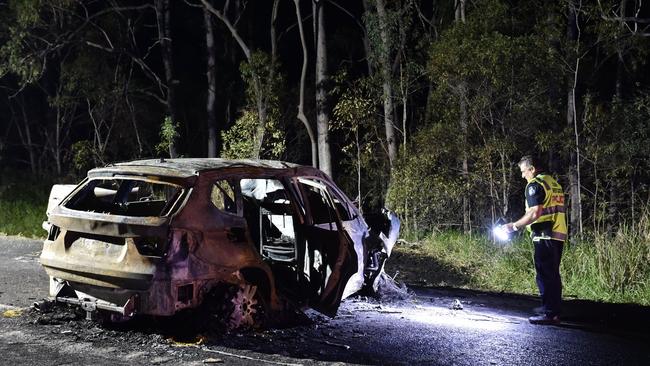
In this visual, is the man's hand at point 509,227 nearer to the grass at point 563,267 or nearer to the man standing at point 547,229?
the man standing at point 547,229

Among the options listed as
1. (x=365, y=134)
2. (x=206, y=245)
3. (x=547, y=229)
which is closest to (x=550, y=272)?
(x=547, y=229)

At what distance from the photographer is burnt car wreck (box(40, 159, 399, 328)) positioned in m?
5.39

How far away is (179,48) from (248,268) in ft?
84.0

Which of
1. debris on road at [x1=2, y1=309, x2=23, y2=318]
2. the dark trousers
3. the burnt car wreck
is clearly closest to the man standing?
the dark trousers

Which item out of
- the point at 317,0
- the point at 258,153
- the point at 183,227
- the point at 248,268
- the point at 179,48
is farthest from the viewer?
the point at 179,48

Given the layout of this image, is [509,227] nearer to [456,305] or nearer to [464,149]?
[456,305]

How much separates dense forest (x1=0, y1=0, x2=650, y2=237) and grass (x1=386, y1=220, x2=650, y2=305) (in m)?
1.05

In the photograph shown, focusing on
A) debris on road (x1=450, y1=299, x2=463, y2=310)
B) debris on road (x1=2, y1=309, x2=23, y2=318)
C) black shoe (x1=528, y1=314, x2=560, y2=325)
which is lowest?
black shoe (x1=528, y1=314, x2=560, y2=325)

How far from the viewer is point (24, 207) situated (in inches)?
640

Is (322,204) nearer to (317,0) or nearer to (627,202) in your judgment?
(627,202)

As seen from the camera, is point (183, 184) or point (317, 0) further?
point (317, 0)

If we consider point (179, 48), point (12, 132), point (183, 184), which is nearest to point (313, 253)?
point (183, 184)

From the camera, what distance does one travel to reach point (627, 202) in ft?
46.0

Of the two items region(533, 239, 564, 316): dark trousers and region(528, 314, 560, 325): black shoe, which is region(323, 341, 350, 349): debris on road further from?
region(533, 239, 564, 316): dark trousers
